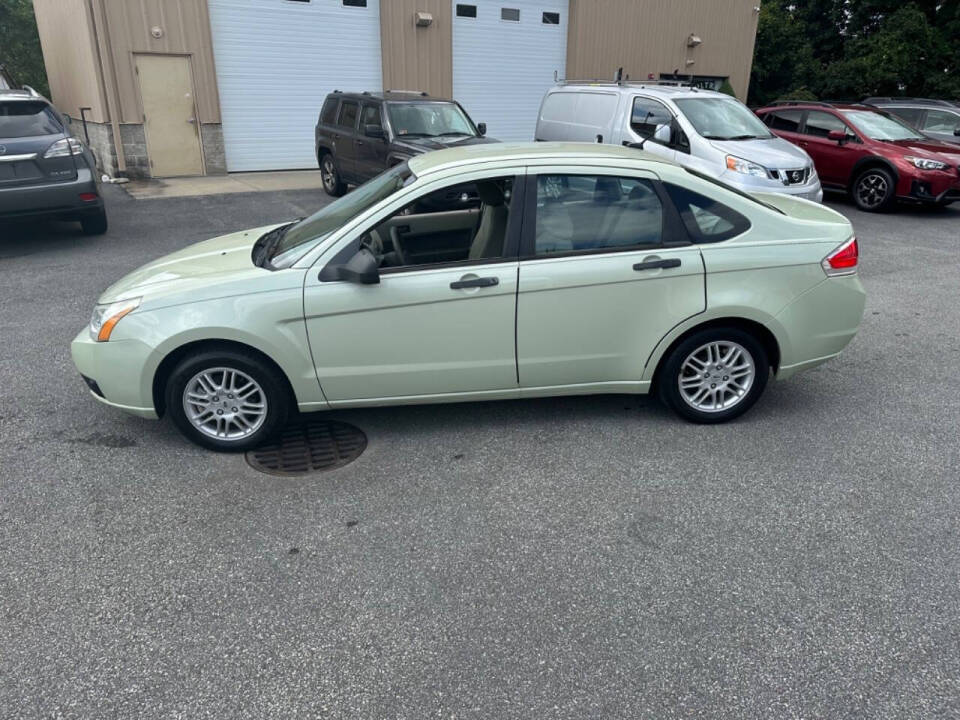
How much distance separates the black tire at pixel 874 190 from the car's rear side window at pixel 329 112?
29.7ft

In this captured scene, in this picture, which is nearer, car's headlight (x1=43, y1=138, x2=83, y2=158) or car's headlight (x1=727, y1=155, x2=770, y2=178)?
car's headlight (x1=43, y1=138, x2=83, y2=158)

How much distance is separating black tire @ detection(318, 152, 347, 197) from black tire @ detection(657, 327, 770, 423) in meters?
9.74

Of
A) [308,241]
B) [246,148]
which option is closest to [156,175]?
[246,148]

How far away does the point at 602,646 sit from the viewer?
9.12ft

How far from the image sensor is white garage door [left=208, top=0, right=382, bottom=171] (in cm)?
1547

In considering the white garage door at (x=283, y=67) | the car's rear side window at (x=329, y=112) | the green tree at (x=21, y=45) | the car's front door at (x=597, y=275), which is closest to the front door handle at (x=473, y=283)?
the car's front door at (x=597, y=275)

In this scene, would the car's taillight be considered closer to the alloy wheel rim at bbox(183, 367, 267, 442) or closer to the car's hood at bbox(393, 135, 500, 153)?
the alloy wheel rim at bbox(183, 367, 267, 442)

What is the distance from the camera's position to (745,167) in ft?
32.5

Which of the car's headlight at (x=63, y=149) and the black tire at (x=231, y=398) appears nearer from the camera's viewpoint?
the black tire at (x=231, y=398)

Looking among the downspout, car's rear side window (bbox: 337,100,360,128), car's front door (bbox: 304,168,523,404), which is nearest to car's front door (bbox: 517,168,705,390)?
car's front door (bbox: 304,168,523,404)

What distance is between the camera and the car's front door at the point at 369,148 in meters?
11.2

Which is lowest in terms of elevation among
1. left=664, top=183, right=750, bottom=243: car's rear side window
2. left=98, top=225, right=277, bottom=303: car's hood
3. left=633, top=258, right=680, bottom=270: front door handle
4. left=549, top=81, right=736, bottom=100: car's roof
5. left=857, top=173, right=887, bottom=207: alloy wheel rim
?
left=857, top=173, right=887, bottom=207: alloy wheel rim

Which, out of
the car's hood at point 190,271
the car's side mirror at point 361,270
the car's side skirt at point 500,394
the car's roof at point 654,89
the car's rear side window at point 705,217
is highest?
the car's roof at point 654,89

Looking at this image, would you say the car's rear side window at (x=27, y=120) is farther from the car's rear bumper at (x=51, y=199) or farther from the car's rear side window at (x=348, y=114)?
the car's rear side window at (x=348, y=114)
